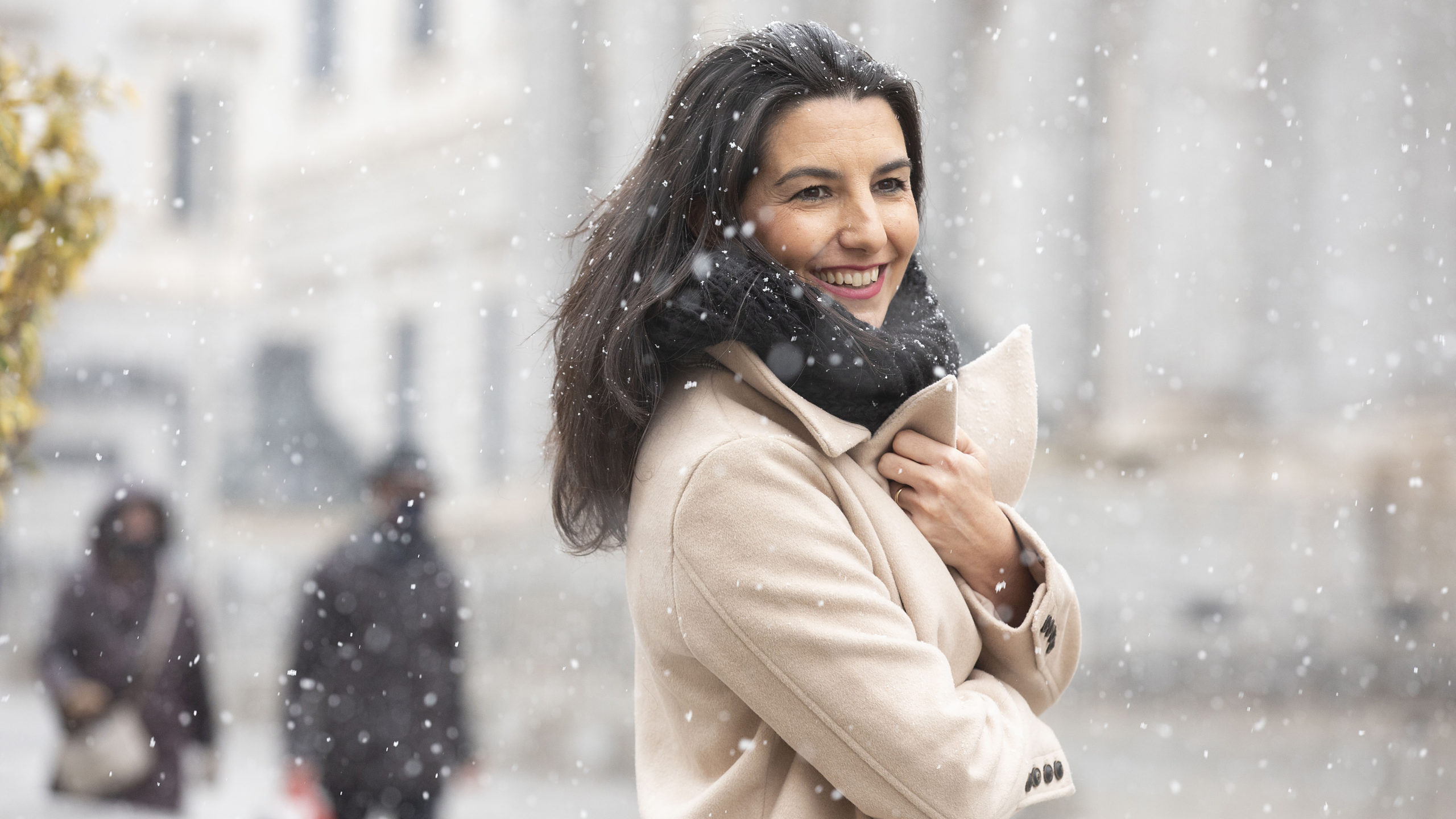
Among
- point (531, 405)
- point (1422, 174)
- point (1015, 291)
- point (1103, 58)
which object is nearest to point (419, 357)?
point (531, 405)

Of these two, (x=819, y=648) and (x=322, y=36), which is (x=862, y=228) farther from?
(x=322, y=36)

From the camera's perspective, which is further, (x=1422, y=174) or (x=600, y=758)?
(x=1422, y=174)

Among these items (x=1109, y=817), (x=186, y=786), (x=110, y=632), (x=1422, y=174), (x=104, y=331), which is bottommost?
(x=104, y=331)

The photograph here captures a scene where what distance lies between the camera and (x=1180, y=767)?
10195 mm

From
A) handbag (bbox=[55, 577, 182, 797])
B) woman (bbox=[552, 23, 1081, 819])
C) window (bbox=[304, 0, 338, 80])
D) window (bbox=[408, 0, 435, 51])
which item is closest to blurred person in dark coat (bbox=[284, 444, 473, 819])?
handbag (bbox=[55, 577, 182, 797])

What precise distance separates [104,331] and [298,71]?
5.08 metres

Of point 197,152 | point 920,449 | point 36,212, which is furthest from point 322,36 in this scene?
point 920,449

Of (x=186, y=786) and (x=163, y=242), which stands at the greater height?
(x=186, y=786)

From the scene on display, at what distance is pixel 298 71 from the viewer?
1941 cm

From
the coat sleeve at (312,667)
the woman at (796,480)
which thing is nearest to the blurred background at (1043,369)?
the coat sleeve at (312,667)

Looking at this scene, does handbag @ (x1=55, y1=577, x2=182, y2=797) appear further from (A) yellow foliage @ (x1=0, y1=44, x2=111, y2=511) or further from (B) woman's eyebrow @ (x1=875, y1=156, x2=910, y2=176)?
(B) woman's eyebrow @ (x1=875, y1=156, x2=910, y2=176)

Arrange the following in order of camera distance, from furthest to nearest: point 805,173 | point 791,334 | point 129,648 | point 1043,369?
point 1043,369, point 129,648, point 805,173, point 791,334

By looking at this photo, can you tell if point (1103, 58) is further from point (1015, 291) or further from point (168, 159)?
point (168, 159)

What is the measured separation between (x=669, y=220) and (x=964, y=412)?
557mm
